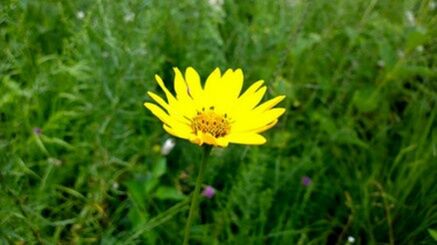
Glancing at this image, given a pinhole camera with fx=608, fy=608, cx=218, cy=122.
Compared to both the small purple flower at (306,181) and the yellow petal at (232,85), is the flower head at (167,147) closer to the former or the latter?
the small purple flower at (306,181)

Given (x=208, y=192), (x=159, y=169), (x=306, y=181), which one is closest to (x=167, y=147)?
(x=159, y=169)

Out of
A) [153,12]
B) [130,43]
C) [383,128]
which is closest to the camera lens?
[130,43]

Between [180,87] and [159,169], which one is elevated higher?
[180,87]

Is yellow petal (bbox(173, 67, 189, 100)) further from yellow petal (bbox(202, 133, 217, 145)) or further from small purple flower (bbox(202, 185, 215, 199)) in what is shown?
small purple flower (bbox(202, 185, 215, 199))

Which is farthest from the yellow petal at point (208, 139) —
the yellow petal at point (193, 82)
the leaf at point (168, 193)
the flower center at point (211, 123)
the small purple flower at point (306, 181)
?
the small purple flower at point (306, 181)

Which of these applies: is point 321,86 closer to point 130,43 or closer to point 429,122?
point 429,122

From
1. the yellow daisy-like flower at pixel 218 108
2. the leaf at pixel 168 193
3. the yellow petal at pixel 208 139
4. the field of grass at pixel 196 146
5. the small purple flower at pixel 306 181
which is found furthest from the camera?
the small purple flower at pixel 306 181

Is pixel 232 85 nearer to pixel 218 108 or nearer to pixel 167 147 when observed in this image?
pixel 218 108

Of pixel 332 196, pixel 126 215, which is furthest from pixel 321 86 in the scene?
pixel 126 215
